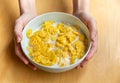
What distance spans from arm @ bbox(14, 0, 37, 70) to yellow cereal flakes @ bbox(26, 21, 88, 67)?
0.03 m

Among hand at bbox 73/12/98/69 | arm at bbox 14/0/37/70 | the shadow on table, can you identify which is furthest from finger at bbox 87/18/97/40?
arm at bbox 14/0/37/70

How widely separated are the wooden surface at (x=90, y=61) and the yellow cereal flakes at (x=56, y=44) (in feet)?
0.23

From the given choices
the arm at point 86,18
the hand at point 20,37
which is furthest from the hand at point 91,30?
the hand at point 20,37

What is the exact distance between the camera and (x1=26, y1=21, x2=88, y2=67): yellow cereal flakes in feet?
2.62

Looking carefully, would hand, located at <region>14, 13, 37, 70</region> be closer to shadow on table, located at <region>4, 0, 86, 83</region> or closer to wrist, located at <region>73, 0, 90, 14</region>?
shadow on table, located at <region>4, 0, 86, 83</region>

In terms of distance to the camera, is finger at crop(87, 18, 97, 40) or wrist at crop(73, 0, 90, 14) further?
wrist at crop(73, 0, 90, 14)

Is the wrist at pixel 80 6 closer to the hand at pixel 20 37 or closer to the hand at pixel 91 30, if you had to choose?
the hand at pixel 91 30

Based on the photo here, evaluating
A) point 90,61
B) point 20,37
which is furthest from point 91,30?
point 20,37

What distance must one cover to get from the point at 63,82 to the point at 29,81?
0.38 ft

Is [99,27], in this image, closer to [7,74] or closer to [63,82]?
[63,82]

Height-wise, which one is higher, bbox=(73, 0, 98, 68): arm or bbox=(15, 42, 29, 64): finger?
bbox=(73, 0, 98, 68): arm

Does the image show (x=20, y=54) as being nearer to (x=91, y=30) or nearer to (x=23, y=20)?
(x=23, y=20)

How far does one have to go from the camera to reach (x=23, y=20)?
895 mm

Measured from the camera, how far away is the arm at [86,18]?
2.70 ft
